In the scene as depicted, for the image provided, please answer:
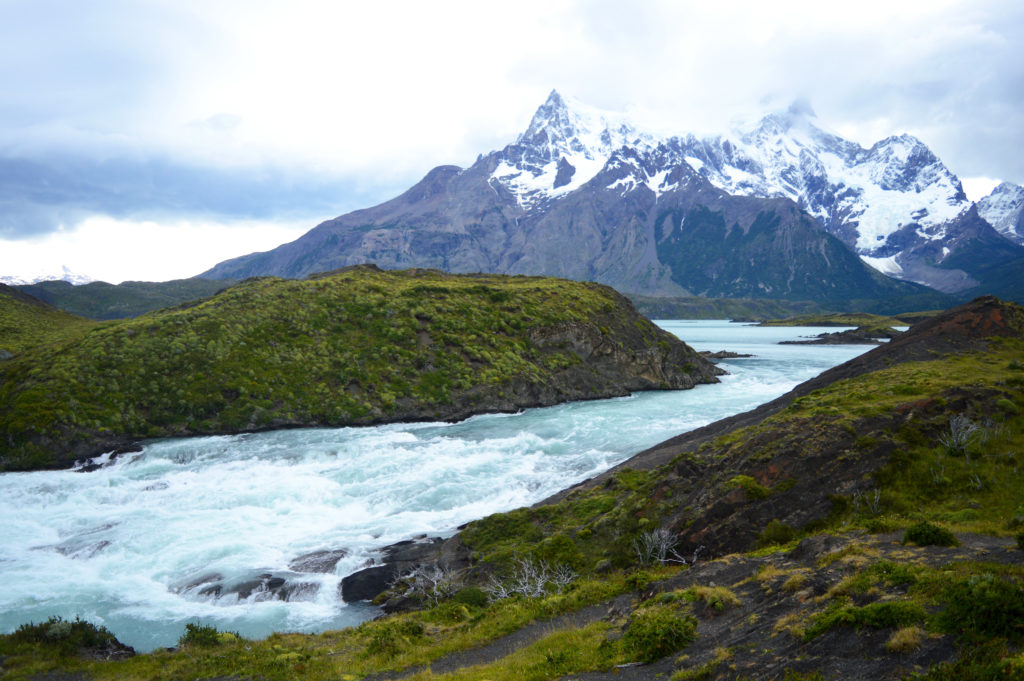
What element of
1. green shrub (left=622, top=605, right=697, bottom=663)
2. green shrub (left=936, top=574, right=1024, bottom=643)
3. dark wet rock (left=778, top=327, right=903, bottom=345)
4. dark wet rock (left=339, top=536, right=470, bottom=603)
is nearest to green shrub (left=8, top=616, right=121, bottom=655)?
dark wet rock (left=339, top=536, right=470, bottom=603)

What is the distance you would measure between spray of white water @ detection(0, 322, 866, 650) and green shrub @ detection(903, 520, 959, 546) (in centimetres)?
2162

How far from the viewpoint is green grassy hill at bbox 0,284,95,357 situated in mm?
72950

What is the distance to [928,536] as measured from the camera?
50.7ft

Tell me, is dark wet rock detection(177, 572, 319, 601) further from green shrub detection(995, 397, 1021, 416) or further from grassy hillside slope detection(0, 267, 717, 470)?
green shrub detection(995, 397, 1021, 416)

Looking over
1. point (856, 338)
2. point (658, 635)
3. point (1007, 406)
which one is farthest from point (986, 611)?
point (856, 338)

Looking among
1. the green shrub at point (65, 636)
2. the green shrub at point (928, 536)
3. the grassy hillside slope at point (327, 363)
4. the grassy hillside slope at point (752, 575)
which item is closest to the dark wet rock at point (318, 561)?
the grassy hillside slope at point (752, 575)

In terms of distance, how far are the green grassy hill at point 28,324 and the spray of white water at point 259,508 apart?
115 feet

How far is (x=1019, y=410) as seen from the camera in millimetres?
23625

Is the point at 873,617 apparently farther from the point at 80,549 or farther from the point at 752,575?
the point at 80,549

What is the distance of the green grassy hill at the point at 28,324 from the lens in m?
72.9

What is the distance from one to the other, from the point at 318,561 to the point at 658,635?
2159 cm

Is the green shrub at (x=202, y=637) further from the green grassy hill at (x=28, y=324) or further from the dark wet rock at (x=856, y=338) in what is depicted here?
the dark wet rock at (x=856, y=338)

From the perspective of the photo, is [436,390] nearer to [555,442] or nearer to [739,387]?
[555,442]

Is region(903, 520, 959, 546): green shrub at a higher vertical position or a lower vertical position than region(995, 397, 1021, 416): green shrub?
lower
